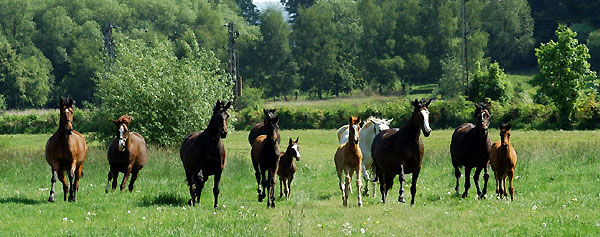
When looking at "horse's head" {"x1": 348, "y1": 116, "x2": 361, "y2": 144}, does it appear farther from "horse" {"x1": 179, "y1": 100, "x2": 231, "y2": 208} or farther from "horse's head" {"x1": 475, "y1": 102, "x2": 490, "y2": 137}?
"horse's head" {"x1": 475, "y1": 102, "x2": 490, "y2": 137}

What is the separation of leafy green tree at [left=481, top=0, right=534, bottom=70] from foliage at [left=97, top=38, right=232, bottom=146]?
71.0 meters

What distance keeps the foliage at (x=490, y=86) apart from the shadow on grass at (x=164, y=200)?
42358 mm

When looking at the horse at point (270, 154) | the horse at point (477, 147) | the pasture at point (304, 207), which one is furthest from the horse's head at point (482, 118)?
the horse at point (270, 154)

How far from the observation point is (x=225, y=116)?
15.9m

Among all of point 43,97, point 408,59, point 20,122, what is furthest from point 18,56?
point 408,59

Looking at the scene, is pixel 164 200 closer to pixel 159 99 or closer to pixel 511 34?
pixel 159 99

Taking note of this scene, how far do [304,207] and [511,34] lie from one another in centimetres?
8936

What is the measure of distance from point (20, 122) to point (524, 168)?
52.2m

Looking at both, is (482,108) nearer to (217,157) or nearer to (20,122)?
(217,157)

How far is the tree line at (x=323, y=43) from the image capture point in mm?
93938

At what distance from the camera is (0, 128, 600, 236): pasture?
12.2 m

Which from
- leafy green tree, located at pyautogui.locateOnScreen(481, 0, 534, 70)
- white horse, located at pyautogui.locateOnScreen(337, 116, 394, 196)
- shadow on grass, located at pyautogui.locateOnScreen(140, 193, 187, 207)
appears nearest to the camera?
shadow on grass, located at pyautogui.locateOnScreen(140, 193, 187, 207)

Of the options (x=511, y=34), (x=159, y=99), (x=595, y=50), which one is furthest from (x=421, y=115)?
(x=511, y=34)

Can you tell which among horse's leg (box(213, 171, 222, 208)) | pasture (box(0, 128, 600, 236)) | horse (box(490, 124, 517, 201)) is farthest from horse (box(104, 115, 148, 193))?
horse (box(490, 124, 517, 201))
